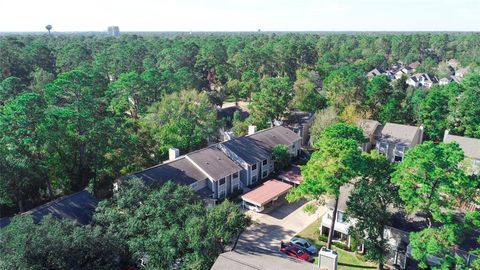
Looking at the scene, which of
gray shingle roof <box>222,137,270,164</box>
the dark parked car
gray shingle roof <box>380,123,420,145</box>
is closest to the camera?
the dark parked car

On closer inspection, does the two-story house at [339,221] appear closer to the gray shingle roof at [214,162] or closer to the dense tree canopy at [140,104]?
the gray shingle roof at [214,162]

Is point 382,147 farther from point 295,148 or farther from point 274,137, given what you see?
point 274,137

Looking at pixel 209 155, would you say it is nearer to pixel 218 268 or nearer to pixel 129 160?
pixel 129 160

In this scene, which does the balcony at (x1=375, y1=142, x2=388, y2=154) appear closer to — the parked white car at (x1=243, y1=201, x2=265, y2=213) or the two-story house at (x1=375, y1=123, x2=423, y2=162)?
the two-story house at (x1=375, y1=123, x2=423, y2=162)

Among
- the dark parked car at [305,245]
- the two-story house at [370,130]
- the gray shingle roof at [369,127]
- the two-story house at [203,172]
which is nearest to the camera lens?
the dark parked car at [305,245]

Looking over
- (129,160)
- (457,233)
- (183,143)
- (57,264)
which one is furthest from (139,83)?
(457,233)

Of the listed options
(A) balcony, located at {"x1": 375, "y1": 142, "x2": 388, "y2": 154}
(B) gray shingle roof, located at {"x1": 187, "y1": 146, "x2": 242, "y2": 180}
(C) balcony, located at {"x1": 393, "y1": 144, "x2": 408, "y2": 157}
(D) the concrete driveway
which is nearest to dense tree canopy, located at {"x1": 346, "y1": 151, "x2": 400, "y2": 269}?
(D) the concrete driveway

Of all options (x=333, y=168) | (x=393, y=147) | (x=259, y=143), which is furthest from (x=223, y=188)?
(x=393, y=147)

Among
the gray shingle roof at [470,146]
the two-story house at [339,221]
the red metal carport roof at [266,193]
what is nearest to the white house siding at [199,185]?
the red metal carport roof at [266,193]
